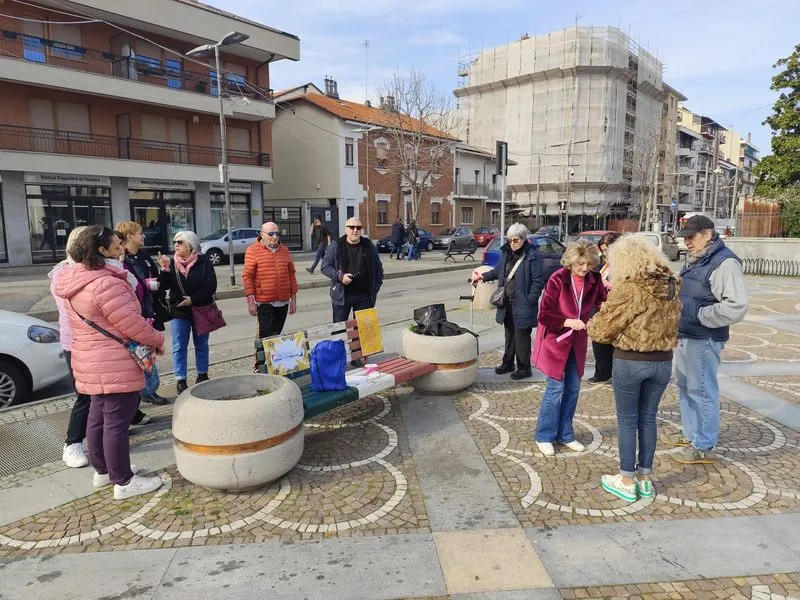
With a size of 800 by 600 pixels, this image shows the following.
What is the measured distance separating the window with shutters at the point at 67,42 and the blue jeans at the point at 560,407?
24614 millimetres

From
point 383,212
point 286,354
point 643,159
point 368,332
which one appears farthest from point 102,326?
point 643,159

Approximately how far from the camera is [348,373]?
17.3 feet

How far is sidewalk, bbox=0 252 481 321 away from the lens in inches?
463

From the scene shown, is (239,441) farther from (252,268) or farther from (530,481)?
(252,268)

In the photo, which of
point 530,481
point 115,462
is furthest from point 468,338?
point 115,462

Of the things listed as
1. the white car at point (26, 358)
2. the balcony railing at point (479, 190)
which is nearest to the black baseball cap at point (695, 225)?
the white car at point (26, 358)

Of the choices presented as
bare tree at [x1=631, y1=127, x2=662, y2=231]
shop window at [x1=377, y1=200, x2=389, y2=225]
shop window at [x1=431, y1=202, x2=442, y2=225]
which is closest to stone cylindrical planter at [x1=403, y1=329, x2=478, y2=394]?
shop window at [x1=377, y1=200, x2=389, y2=225]

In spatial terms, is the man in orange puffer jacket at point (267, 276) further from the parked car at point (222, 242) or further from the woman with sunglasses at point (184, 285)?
the parked car at point (222, 242)

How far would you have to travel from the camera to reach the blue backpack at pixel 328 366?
14.8ft

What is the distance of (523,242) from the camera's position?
5.96 m

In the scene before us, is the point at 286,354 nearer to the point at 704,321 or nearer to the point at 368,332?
the point at 368,332

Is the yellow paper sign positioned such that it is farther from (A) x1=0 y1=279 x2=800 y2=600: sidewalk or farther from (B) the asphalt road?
(B) the asphalt road

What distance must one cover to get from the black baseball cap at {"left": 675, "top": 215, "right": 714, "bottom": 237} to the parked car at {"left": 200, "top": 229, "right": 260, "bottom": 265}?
756 inches

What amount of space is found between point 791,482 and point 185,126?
27.0 meters
